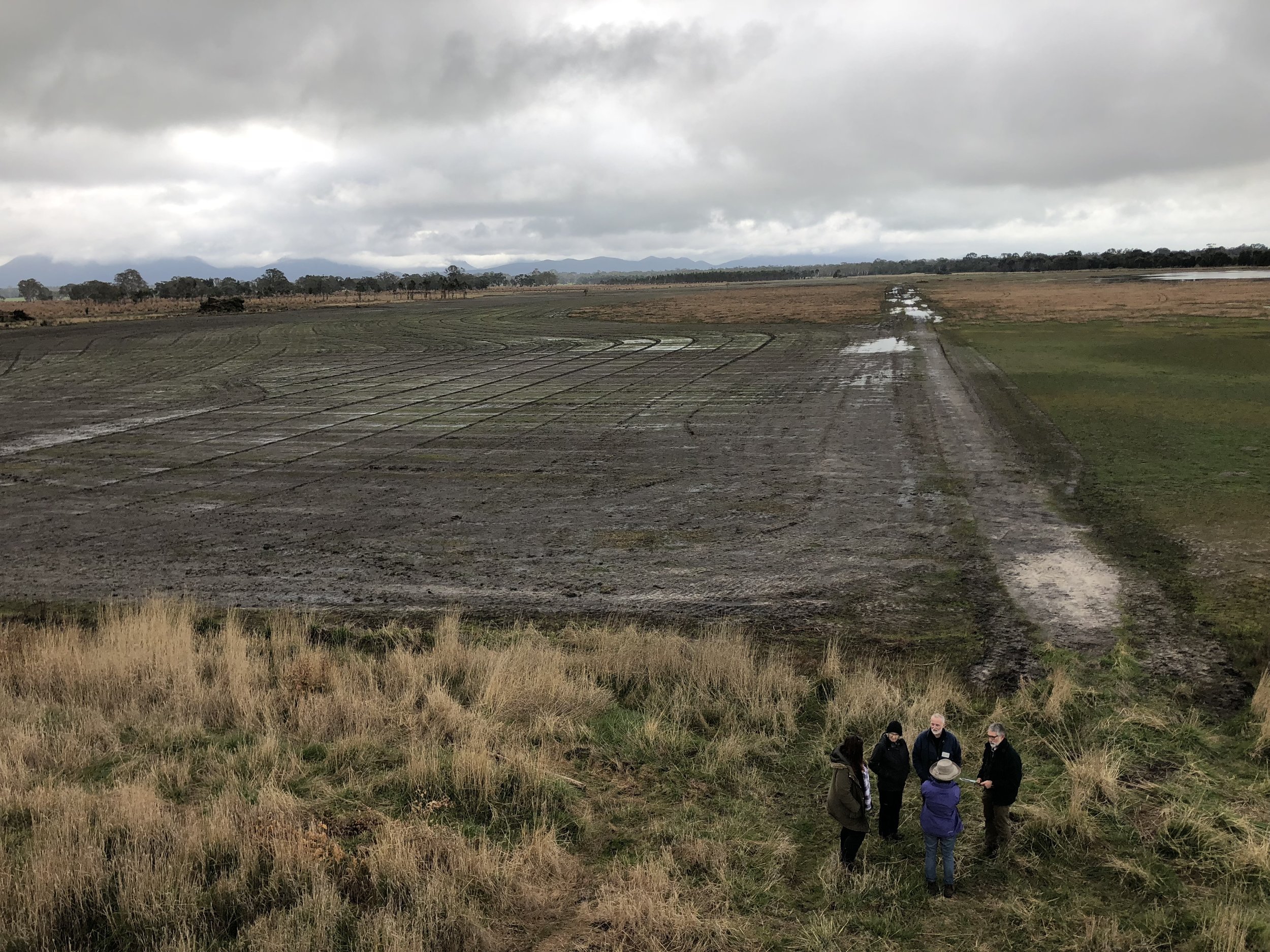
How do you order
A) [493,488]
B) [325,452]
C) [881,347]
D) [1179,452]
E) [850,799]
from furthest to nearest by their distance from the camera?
[881,347]
[325,452]
[1179,452]
[493,488]
[850,799]

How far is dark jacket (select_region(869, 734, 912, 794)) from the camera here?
6922 mm

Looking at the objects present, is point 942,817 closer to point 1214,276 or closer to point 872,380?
point 872,380

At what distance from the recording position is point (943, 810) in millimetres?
6359

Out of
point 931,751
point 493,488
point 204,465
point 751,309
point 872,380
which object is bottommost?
point 931,751

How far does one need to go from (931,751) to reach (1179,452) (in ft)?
62.1

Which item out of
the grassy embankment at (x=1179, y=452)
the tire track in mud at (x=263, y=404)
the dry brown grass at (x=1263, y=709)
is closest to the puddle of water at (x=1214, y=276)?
the grassy embankment at (x=1179, y=452)

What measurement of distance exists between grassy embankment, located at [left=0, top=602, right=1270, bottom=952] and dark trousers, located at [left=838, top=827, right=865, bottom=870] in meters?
0.18

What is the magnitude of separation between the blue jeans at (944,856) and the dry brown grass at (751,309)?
209 ft

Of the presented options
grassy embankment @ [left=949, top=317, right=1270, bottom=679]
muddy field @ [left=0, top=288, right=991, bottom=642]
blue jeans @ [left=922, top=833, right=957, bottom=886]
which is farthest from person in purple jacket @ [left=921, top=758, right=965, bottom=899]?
grassy embankment @ [left=949, top=317, right=1270, bottom=679]

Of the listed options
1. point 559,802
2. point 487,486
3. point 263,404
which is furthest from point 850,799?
point 263,404

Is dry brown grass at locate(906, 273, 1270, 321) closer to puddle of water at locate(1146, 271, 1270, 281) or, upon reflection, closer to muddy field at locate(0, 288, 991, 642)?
puddle of water at locate(1146, 271, 1270, 281)

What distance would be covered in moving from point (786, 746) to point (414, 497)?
41.3ft

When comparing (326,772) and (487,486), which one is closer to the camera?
(326,772)

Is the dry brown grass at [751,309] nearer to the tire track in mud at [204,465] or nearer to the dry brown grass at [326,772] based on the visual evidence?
the tire track in mud at [204,465]
